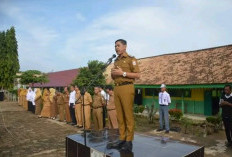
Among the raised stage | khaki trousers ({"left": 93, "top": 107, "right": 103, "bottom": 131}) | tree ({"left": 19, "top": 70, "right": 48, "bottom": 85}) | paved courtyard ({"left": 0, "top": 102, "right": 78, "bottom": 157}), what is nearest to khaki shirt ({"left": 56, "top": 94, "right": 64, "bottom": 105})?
paved courtyard ({"left": 0, "top": 102, "right": 78, "bottom": 157})

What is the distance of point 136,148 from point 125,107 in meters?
0.86

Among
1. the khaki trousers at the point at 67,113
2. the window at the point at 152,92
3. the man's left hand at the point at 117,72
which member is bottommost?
the khaki trousers at the point at 67,113

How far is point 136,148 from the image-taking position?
3996mm

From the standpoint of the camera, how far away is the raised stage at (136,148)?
3.69m

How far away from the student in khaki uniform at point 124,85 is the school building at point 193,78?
33.1ft

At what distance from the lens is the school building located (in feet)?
44.3

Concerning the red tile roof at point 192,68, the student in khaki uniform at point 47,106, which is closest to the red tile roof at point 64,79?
the red tile roof at point 192,68

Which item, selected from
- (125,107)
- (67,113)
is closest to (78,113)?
(67,113)

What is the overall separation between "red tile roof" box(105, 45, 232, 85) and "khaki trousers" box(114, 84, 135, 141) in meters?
10.2

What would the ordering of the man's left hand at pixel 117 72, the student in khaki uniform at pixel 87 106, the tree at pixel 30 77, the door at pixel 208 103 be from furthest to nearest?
the tree at pixel 30 77
the door at pixel 208 103
the student in khaki uniform at pixel 87 106
the man's left hand at pixel 117 72

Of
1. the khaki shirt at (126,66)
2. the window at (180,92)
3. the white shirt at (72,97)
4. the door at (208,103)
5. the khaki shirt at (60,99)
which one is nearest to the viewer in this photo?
the khaki shirt at (126,66)

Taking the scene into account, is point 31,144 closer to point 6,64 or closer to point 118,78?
point 118,78

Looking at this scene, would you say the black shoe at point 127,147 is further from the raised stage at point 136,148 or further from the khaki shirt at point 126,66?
the khaki shirt at point 126,66

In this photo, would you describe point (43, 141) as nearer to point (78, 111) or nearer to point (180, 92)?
point (78, 111)
